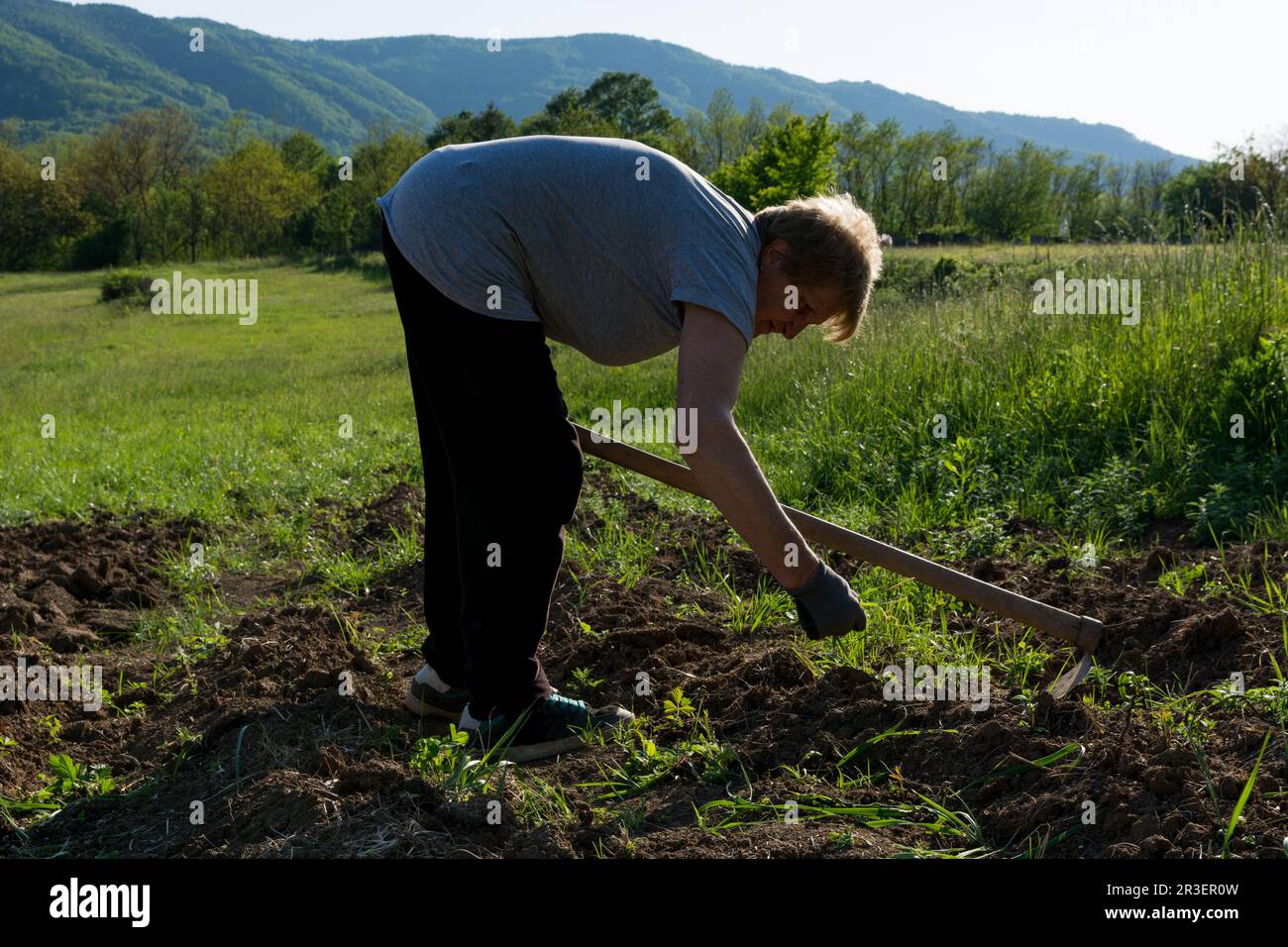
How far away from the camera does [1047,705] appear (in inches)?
116

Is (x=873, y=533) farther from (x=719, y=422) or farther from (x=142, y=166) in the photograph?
(x=142, y=166)

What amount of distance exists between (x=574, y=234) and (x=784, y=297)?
556 mm

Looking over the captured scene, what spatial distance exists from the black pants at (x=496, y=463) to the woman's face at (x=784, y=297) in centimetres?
61

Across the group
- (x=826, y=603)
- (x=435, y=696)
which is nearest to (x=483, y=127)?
(x=435, y=696)

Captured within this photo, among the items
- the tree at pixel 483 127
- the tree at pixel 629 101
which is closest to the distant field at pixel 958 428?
the tree at pixel 483 127

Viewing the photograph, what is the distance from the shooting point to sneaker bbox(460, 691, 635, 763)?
2.99 meters

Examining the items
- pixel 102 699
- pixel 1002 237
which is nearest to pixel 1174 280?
pixel 102 699

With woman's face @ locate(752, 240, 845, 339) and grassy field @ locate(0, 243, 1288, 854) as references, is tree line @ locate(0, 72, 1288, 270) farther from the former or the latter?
woman's face @ locate(752, 240, 845, 339)

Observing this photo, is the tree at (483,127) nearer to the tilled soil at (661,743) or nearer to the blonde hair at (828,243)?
the tilled soil at (661,743)

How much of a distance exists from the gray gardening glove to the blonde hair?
702 millimetres

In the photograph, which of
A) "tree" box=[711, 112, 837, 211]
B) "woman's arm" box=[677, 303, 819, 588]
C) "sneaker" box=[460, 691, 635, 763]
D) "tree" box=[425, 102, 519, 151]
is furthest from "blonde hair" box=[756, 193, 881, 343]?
"tree" box=[425, 102, 519, 151]

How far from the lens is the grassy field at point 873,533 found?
2811mm
